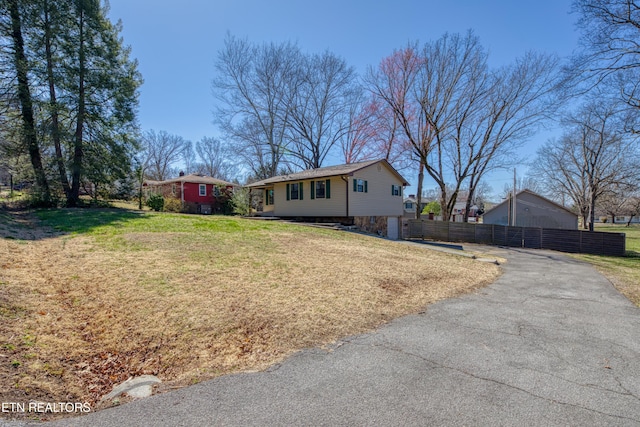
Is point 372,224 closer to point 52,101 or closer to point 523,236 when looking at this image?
point 523,236

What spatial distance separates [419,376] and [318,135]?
1156 inches

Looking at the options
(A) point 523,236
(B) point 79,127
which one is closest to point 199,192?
(B) point 79,127

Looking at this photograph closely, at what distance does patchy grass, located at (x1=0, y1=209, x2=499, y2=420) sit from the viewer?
2959mm

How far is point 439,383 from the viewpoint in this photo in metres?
2.80

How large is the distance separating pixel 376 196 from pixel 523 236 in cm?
924

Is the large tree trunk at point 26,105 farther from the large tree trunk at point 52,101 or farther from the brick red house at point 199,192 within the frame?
the brick red house at point 199,192

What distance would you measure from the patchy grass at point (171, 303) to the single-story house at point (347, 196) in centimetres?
927

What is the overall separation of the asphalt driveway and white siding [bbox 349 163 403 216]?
1347 centimetres

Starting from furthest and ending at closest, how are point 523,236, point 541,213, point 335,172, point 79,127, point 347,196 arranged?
point 541,213 → point 523,236 → point 335,172 → point 347,196 → point 79,127

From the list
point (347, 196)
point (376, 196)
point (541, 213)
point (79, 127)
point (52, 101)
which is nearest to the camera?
point (52, 101)

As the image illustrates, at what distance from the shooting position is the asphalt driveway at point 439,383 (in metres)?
2.32

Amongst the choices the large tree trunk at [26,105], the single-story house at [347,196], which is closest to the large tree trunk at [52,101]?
the large tree trunk at [26,105]

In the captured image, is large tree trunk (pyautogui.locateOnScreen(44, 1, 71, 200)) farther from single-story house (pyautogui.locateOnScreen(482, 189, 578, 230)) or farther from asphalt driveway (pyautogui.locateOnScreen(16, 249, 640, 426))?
single-story house (pyautogui.locateOnScreen(482, 189, 578, 230))

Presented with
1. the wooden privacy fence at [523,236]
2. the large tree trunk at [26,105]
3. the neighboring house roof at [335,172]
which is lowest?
the wooden privacy fence at [523,236]
